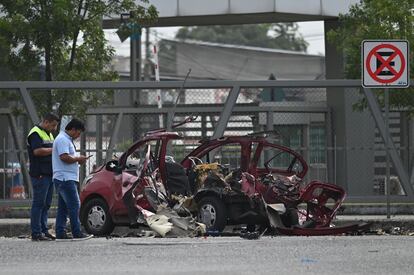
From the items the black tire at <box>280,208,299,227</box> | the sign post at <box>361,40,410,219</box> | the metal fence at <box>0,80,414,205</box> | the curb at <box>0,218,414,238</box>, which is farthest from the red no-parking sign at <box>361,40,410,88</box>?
the black tire at <box>280,208,299,227</box>

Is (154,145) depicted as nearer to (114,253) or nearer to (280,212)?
(280,212)

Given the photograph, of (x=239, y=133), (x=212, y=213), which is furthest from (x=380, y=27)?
(x=212, y=213)

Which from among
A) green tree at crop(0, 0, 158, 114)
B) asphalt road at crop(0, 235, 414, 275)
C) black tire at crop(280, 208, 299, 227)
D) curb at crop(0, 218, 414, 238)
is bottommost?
curb at crop(0, 218, 414, 238)

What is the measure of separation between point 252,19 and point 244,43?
90.8m

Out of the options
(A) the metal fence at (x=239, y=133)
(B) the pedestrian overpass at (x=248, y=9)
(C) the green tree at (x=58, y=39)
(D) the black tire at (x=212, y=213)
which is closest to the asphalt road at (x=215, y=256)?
(D) the black tire at (x=212, y=213)

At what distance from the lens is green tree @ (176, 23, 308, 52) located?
113 m

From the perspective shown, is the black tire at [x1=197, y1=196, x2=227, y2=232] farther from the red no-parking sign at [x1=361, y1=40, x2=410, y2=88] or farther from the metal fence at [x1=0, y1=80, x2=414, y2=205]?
the red no-parking sign at [x1=361, y1=40, x2=410, y2=88]

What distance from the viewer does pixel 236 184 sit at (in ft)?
48.7

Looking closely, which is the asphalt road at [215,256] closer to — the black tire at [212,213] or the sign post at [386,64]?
the black tire at [212,213]

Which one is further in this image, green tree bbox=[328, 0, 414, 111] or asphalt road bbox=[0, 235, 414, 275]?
green tree bbox=[328, 0, 414, 111]

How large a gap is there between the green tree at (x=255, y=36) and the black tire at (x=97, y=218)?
313 ft

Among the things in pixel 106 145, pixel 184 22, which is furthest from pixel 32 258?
pixel 184 22

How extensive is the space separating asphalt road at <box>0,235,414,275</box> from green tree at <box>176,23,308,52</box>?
97.5 metres

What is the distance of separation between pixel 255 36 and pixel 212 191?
104m
